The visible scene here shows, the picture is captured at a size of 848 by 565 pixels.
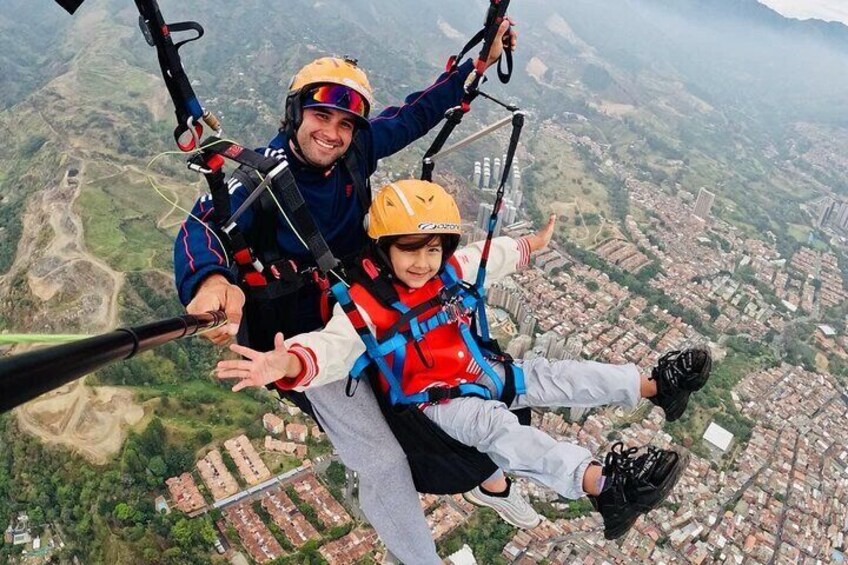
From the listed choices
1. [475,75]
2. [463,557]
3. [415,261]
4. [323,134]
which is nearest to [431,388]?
[415,261]

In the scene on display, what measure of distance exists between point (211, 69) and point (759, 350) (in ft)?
135

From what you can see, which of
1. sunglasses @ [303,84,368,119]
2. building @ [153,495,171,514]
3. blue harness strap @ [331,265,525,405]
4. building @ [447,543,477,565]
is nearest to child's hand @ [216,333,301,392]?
blue harness strap @ [331,265,525,405]

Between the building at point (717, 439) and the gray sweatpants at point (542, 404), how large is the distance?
578 inches

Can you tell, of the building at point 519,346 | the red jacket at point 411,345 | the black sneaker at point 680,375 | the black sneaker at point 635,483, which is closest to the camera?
the red jacket at point 411,345

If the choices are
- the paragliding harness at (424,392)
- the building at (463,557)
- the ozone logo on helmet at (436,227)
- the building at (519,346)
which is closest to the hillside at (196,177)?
the building at (463,557)

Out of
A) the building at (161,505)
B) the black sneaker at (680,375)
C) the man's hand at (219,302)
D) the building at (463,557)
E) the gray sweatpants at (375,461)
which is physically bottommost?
→ the building at (161,505)

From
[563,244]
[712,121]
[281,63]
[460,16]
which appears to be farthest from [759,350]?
[460,16]

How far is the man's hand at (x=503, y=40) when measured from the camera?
2.70m

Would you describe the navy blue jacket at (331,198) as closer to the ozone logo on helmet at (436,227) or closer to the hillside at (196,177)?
the ozone logo on helmet at (436,227)

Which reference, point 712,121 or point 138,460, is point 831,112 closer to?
point 712,121

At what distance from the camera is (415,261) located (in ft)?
7.30

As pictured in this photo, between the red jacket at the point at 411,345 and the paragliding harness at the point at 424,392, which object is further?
the paragliding harness at the point at 424,392

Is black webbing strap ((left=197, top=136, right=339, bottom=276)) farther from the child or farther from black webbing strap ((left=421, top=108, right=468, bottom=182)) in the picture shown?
black webbing strap ((left=421, top=108, right=468, bottom=182))

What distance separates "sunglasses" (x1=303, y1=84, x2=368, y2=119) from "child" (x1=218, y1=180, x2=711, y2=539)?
37 cm
